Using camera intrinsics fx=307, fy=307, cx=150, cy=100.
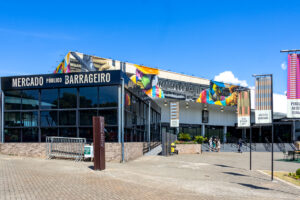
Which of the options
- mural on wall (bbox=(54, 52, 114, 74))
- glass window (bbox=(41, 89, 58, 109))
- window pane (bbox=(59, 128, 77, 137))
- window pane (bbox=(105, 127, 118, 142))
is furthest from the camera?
mural on wall (bbox=(54, 52, 114, 74))

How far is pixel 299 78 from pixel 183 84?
36.8m

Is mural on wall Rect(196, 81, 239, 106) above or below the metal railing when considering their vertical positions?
above

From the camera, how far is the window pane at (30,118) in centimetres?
1982

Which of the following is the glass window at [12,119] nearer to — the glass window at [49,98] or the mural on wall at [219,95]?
the glass window at [49,98]

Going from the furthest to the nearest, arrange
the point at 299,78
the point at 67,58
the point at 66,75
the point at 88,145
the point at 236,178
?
the point at 67,58 → the point at 66,75 → the point at 88,145 → the point at 236,178 → the point at 299,78

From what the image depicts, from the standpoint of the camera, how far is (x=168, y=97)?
46.2m

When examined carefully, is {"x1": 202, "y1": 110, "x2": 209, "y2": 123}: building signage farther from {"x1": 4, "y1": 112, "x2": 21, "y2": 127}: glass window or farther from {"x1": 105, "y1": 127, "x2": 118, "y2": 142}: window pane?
{"x1": 4, "y1": 112, "x2": 21, "y2": 127}: glass window

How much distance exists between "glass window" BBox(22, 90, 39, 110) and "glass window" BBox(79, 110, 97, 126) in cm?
318

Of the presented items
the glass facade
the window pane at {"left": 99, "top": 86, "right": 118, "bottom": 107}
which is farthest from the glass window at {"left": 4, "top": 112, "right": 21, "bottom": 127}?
the window pane at {"left": 99, "top": 86, "right": 118, "bottom": 107}

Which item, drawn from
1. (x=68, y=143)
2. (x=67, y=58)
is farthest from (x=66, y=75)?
(x=67, y=58)

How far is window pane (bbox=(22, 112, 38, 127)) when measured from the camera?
1982 centimetres

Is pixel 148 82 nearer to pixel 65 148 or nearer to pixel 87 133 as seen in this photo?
pixel 87 133

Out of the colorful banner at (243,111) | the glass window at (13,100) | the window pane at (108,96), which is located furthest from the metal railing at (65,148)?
the colorful banner at (243,111)

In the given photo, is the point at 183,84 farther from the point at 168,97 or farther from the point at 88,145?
the point at 88,145
